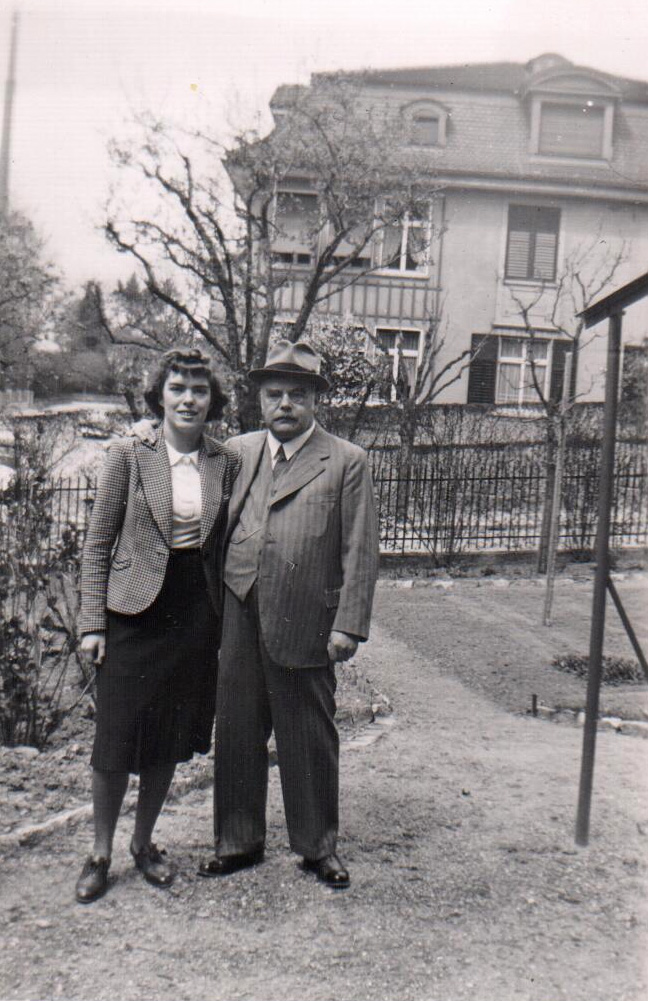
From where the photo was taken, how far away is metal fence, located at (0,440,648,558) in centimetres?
1048

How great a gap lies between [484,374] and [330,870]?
16.3 metres

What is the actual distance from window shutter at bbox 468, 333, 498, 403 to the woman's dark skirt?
16.1 meters

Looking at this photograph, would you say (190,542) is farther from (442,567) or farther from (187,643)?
(442,567)

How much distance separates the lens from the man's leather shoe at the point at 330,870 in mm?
3145

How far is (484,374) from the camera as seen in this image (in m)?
18.7

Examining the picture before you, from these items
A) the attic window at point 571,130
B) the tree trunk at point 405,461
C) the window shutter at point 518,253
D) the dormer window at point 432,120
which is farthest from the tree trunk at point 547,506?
the attic window at point 571,130

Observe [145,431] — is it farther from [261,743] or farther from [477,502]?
[477,502]

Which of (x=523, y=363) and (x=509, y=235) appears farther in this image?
(x=509, y=235)

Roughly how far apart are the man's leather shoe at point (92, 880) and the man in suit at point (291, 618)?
14.2 inches

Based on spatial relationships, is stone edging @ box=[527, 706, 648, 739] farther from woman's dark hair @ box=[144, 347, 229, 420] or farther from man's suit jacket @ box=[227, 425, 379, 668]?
woman's dark hair @ box=[144, 347, 229, 420]

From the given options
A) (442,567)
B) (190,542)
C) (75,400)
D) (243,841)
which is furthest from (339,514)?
(75,400)

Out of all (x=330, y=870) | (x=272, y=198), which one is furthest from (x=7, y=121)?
(x=330, y=870)

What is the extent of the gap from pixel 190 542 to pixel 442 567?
7.43m

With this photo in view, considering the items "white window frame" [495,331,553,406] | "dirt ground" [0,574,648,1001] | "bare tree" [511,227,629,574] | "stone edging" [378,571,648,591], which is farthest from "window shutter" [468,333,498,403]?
"dirt ground" [0,574,648,1001]
